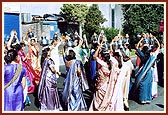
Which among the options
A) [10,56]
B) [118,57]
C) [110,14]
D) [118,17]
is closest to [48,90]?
[10,56]

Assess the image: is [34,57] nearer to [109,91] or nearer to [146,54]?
[109,91]

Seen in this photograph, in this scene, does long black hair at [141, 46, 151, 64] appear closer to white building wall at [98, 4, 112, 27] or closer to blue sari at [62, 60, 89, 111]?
white building wall at [98, 4, 112, 27]

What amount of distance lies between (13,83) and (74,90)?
1162 millimetres

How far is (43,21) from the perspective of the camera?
10383 millimetres

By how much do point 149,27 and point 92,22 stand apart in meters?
1.28

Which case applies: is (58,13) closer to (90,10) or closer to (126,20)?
(90,10)

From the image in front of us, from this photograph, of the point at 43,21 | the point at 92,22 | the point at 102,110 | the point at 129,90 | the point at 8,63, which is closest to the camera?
the point at 8,63

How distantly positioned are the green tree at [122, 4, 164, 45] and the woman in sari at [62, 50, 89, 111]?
5.55 feet

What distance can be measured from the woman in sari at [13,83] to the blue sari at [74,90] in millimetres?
834

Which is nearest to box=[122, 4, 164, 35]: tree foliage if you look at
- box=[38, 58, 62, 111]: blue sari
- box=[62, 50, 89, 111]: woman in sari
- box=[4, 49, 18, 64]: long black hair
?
box=[62, 50, 89, 111]: woman in sari

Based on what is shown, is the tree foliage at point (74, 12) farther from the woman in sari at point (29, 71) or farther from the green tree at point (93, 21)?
the woman in sari at point (29, 71)

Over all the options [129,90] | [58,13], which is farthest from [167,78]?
[58,13]

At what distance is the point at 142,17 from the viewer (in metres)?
9.59

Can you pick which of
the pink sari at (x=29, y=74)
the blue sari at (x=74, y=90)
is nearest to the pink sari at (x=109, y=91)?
the blue sari at (x=74, y=90)
